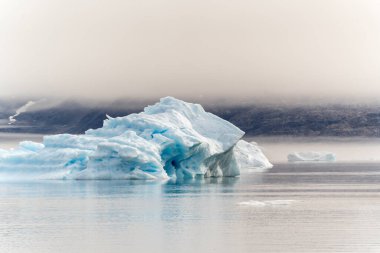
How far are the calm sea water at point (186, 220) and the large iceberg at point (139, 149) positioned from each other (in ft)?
10.8

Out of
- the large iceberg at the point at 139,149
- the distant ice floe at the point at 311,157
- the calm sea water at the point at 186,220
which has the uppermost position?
the distant ice floe at the point at 311,157

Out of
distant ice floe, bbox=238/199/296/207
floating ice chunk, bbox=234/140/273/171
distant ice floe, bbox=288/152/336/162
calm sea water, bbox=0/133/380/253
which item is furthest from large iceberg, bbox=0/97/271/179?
distant ice floe, bbox=288/152/336/162

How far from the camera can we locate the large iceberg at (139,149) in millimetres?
41750

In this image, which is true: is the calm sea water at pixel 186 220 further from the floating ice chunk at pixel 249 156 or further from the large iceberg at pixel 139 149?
the floating ice chunk at pixel 249 156

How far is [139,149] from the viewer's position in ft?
135

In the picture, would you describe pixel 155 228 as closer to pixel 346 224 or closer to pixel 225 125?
pixel 346 224

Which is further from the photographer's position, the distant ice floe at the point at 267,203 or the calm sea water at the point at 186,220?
the distant ice floe at the point at 267,203

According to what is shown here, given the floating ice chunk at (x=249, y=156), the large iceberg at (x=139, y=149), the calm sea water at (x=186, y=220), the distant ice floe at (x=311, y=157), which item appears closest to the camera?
the calm sea water at (x=186, y=220)

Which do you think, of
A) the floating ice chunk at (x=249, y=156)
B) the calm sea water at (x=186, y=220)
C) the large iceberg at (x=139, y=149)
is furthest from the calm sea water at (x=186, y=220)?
the floating ice chunk at (x=249, y=156)

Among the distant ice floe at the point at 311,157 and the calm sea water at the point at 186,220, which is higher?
the distant ice floe at the point at 311,157

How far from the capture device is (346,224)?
2316 centimetres

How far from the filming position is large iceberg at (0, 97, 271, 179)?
41750 mm

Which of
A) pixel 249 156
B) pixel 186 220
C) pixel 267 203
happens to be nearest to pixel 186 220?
pixel 186 220

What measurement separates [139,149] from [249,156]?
45.9 meters
